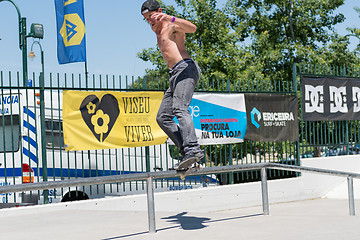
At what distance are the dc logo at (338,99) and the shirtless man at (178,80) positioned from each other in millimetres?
8132

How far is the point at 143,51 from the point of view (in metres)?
21.9

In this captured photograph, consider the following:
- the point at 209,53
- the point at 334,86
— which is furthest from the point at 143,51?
the point at 334,86

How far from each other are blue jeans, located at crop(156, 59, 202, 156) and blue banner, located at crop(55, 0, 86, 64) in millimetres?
7379

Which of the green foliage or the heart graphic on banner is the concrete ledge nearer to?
the heart graphic on banner

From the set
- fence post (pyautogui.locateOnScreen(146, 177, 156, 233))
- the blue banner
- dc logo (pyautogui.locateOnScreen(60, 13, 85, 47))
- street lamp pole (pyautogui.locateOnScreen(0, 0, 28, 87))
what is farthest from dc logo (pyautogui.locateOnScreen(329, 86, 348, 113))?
street lamp pole (pyautogui.locateOnScreen(0, 0, 28, 87))

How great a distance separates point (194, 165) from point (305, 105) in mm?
7464

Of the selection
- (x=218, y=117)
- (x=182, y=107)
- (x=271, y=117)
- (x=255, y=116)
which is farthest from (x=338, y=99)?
(x=182, y=107)

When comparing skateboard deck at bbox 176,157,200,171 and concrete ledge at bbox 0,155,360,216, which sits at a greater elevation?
skateboard deck at bbox 176,157,200,171

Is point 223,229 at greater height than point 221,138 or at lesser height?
lesser

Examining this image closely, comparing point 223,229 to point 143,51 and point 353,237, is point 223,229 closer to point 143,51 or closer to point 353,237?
point 353,237

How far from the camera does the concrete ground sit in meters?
4.99

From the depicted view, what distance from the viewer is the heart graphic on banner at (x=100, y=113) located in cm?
866

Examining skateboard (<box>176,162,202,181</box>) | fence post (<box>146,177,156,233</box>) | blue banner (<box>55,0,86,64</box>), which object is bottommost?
fence post (<box>146,177,156,233</box>)

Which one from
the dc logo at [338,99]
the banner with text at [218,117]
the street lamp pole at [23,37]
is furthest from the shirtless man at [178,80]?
the street lamp pole at [23,37]
